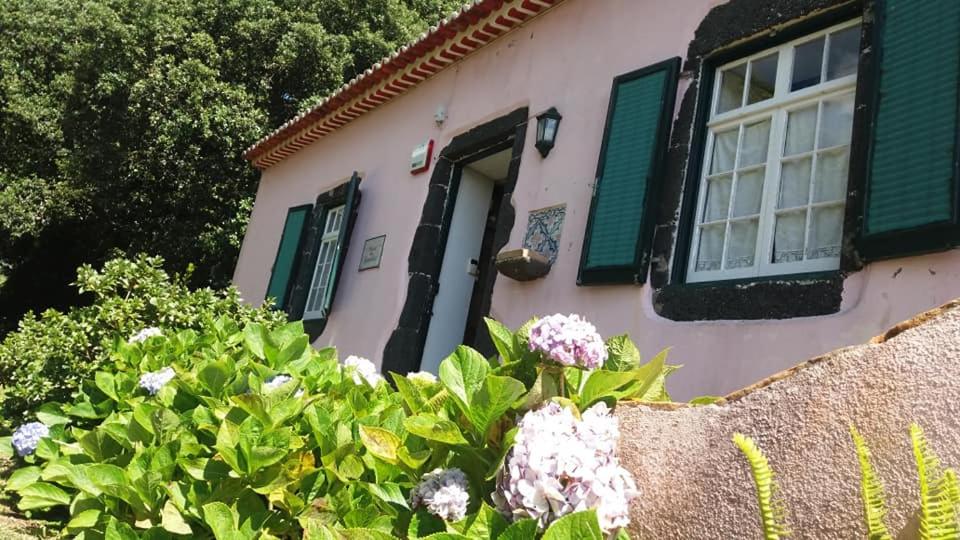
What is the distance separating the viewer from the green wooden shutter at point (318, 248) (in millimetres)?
7367

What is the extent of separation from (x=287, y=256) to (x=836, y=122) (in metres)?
6.69

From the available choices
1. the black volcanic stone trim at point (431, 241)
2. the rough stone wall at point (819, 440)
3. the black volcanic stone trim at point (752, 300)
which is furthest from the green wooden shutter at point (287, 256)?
the rough stone wall at point (819, 440)

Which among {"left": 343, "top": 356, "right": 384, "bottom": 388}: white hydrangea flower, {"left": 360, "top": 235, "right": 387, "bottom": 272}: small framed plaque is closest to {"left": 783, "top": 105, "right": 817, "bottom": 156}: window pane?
{"left": 343, "top": 356, "right": 384, "bottom": 388}: white hydrangea flower

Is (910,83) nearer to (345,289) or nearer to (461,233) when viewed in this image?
(461,233)

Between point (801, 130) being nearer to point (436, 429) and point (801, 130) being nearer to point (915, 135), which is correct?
point (915, 135)

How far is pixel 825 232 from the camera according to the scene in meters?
3.45

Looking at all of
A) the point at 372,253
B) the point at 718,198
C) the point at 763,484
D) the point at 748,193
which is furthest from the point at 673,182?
the point at 372,253

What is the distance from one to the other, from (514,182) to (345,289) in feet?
8.76

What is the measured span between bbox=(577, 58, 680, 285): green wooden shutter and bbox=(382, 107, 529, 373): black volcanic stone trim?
1347mm

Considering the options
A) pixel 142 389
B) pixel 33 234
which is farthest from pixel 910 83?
pixel 33 234

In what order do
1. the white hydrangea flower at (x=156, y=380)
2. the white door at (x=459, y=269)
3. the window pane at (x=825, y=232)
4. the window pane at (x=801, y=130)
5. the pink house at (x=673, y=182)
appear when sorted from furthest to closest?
the white door at (x=459, y=269) → the window pane at (x=801, y=130) → the window pane at (x=825, y=232) → the pink house at (x=673, y=182) → the white hydrangea flower at (x=156, y=380)

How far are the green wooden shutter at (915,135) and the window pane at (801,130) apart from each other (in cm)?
48

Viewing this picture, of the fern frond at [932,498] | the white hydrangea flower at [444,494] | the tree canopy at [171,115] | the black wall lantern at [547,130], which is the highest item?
the tree canopy at [171,115]

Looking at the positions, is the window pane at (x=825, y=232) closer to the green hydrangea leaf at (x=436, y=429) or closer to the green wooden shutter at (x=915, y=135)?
the green wooden shutter at (x=915, y=135)
